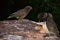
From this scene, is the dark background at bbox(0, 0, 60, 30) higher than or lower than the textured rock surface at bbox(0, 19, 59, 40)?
higher

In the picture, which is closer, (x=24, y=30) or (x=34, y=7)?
(x=24, y=30)

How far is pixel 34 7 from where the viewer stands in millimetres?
11547

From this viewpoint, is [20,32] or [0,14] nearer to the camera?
[20,32]

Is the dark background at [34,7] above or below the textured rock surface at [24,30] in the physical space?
above

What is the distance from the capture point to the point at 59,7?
11.4 meters

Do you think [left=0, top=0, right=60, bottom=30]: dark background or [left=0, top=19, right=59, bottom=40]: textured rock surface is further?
[left=0, top=0, right=60, bottom=30]: dark background

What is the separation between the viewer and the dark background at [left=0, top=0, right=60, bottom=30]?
37.0 ft

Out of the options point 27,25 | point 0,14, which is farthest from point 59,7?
point 27,25

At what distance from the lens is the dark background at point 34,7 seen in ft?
37.0

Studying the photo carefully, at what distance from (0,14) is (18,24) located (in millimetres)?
3923

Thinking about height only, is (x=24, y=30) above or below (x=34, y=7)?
below

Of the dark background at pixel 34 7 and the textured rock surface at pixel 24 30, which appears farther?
the dark background at pixel 34 7

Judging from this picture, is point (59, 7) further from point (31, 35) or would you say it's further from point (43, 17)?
point (31, 35)

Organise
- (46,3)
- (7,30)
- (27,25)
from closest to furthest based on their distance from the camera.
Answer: (7,30)
(27,25)
(46,3)
